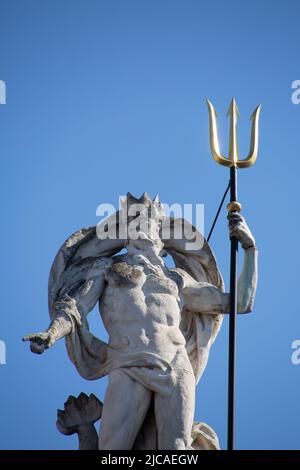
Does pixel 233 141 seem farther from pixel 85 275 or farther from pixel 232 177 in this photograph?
pixel 85 275

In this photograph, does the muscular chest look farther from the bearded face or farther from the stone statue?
the bearded face

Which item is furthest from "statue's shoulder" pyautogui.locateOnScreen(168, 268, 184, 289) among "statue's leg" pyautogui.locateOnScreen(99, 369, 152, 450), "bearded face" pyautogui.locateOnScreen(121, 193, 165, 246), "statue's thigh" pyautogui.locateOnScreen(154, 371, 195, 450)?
"statue's leg" pyautogui.locateOnScreen(99, 369, 152, 450)

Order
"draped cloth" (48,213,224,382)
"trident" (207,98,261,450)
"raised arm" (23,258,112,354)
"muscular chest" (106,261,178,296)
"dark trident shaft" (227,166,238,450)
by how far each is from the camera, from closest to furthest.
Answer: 1. "raised arm" (23,258,112,354)
2. "dark trident shaft" (227,166,238,450)
3. "trident" (207,98,261,450)
4. "draped cloth" (48,213,224,382)
5. "muscular chest" (106,261,178,296)

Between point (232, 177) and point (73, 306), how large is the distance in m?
A: 2.70

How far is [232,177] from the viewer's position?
23.8 m

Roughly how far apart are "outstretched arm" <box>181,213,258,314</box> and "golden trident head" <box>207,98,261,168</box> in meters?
0.91

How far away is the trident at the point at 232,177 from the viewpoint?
73.0ft

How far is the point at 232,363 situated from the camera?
22484 millimetres

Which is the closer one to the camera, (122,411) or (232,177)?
(122,411)

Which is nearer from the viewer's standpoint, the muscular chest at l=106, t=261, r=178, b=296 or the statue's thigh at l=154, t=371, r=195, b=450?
the statue's thigh at l=154, t=371, r=195, b=450

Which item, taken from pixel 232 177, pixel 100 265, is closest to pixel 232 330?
pixel 100 265

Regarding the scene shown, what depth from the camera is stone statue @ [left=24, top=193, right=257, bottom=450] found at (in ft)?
72.5
